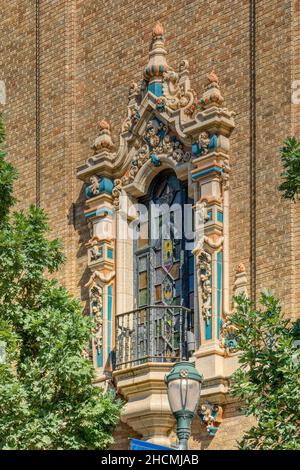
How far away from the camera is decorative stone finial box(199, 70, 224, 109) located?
25.8 m

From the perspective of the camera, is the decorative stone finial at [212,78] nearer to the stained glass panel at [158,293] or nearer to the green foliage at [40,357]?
the stained glass panel at [158,293]

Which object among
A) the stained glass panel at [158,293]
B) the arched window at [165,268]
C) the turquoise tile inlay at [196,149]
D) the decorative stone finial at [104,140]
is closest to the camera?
the arched window at [165,268]

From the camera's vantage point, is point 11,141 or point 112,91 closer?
point 112,91

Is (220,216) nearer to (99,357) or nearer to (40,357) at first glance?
(99,357)

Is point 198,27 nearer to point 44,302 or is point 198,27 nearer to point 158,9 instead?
point 158,9

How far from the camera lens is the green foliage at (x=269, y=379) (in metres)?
20.7

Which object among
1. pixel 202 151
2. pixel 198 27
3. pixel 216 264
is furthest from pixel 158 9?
pixel 216 264

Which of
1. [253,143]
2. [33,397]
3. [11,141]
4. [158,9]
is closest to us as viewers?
[33,397]


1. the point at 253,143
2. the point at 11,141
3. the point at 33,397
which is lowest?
the point at 33,397

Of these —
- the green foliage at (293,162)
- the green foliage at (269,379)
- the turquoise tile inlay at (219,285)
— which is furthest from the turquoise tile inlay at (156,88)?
the green foliage at (269,379)

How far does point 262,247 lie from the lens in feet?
81.1

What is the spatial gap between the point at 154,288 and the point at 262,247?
2.62 m

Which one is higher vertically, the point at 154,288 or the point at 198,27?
the point at 198,27

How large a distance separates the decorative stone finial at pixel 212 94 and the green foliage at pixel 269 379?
16.8ft
